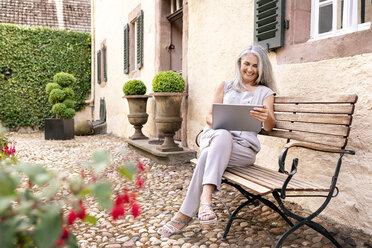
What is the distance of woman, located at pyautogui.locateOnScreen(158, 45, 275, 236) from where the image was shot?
2.39m

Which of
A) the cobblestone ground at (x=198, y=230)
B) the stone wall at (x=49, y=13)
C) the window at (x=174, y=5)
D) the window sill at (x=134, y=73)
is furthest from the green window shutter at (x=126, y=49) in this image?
the stone wall at (x=49, y=13)

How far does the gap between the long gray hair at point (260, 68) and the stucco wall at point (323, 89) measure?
329 millimetres

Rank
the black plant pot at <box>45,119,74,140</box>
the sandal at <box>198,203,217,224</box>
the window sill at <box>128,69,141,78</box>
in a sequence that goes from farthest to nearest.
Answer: the black plant pot at <box>45,119,74,140</box> → the window sill at <box>128,69,141,78</box> → the sandal at <box>198,203,217,224</box>

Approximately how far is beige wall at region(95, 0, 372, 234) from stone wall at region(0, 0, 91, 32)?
8978mm

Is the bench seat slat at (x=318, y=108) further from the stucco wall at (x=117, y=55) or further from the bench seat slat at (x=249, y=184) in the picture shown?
the stucco wall at (x=117, y=55)

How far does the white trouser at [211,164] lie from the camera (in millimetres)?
2402

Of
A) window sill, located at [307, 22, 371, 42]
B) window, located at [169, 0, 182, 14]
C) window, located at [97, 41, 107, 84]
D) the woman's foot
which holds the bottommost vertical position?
the woman's foot

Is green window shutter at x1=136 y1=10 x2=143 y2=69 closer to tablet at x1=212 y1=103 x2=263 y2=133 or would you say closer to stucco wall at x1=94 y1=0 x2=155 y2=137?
stucco wall at x1=94 y1=0 x2=155 y2=137

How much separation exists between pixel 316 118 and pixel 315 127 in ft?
0.21

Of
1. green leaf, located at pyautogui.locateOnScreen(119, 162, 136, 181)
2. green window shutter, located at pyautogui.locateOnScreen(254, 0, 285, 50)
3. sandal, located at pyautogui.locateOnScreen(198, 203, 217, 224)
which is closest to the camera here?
green leaf, located at pyautogui.locateOnScreen(119, 162, 136, 181)

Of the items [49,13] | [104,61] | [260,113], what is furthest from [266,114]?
[49,13]

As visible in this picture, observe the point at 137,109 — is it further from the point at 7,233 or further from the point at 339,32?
the point at 7,233

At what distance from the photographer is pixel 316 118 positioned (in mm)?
2396

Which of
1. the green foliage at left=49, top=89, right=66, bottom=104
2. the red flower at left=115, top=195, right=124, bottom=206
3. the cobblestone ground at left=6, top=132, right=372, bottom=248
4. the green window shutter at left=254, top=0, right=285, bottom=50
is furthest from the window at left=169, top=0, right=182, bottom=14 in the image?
the red flower at left=115, top=195, right=124, bottom=206
